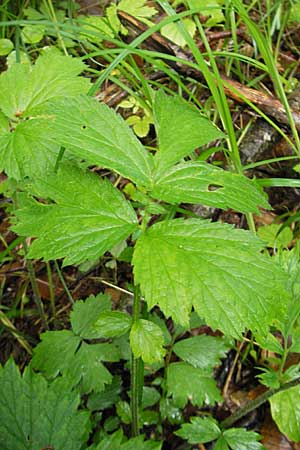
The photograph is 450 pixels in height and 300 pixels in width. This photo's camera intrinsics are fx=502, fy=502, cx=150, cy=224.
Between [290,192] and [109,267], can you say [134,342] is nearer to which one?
[109,267]

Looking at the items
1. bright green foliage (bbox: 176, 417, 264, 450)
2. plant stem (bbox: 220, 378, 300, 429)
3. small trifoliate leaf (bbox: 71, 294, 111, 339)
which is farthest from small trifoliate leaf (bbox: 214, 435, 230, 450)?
small trifoliate leaf (bbox: 71, 294, 111, 339)

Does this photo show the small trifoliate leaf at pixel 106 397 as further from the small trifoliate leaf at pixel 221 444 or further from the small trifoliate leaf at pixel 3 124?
the small trifoliate leaf at pixel 3 124

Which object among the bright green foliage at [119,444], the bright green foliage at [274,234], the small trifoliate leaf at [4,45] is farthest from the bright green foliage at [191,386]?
the small trifoliate leaf at [4,45]

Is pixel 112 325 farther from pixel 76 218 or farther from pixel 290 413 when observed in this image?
pixel 290 413

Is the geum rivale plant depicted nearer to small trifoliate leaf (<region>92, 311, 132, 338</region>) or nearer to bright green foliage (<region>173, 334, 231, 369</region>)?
small trifoliate leaf (<region>92, 311, 132, 338</region>)

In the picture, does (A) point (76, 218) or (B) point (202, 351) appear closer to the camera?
(A) point (76, 218)

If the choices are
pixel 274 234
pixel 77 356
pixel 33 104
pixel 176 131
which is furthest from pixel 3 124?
pixel 274 234
